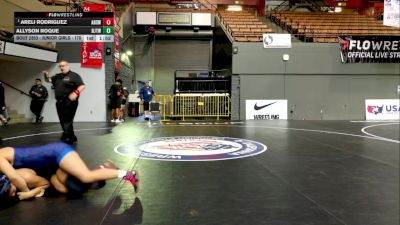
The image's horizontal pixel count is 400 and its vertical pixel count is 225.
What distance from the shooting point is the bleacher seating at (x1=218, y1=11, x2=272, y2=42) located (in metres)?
17.6

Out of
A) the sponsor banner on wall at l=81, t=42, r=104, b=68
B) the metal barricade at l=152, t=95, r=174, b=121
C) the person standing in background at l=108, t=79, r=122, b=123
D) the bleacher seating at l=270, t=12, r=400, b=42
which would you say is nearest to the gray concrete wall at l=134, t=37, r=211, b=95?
the metal barricade at l=152, t=95, r=174, b=121

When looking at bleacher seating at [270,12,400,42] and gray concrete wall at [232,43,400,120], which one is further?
bleacher seating at [270,12,400,42]

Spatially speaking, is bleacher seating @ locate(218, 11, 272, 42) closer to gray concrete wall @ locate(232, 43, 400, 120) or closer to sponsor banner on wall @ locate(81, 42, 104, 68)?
gray concrete wall @ locate(232, 43, 400, 120)

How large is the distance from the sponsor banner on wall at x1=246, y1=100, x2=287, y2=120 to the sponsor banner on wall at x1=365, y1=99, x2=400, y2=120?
→ 4.25 metres

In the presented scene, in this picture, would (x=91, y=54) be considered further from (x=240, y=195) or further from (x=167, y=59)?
(x=240, y=195)

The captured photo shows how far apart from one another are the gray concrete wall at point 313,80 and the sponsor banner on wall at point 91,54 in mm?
6325

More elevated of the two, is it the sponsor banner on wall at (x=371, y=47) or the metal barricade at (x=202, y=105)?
the sponsor banner on wall at (x=371, y=47)

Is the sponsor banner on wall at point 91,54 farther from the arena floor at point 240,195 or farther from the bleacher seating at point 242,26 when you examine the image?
the arena floor at point 240,195

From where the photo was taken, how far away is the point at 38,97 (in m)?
13.8

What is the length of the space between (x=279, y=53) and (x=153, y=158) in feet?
40.8

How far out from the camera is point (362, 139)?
8.59 meters
